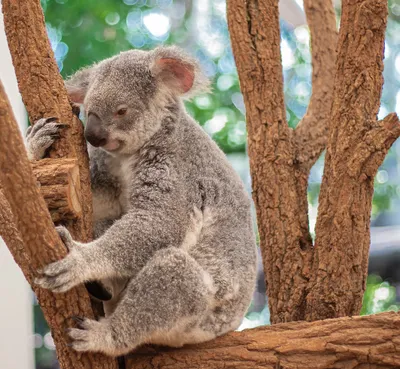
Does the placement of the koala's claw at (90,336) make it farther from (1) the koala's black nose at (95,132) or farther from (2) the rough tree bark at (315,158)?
(2) the rough tree bark at (315,158)

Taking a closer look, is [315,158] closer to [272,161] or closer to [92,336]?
[272,161]

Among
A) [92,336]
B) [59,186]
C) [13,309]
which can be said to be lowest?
[13,309]

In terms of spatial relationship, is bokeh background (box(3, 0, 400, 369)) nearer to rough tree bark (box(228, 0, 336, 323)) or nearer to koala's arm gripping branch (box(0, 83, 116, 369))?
rough tree bark (box(228, 0, 336, 323))

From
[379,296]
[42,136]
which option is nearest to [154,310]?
[42,136]

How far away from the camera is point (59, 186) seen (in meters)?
2.39

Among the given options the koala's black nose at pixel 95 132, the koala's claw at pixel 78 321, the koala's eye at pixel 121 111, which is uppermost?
the koala's eye at pixel 121 111

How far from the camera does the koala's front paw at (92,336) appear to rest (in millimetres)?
2377

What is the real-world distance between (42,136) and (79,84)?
0.65 metres

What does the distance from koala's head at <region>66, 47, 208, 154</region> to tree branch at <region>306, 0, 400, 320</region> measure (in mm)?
824

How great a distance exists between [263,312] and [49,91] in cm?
451

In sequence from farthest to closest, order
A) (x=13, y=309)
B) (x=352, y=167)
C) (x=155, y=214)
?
(x=13, y=309)
(x=352, y=167)
(x=155, y=214)

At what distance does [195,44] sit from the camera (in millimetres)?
7371

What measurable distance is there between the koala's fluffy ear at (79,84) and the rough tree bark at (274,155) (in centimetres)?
101

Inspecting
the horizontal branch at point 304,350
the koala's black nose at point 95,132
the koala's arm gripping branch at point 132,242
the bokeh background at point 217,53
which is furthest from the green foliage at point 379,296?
the koala's black nose at point 95,132
